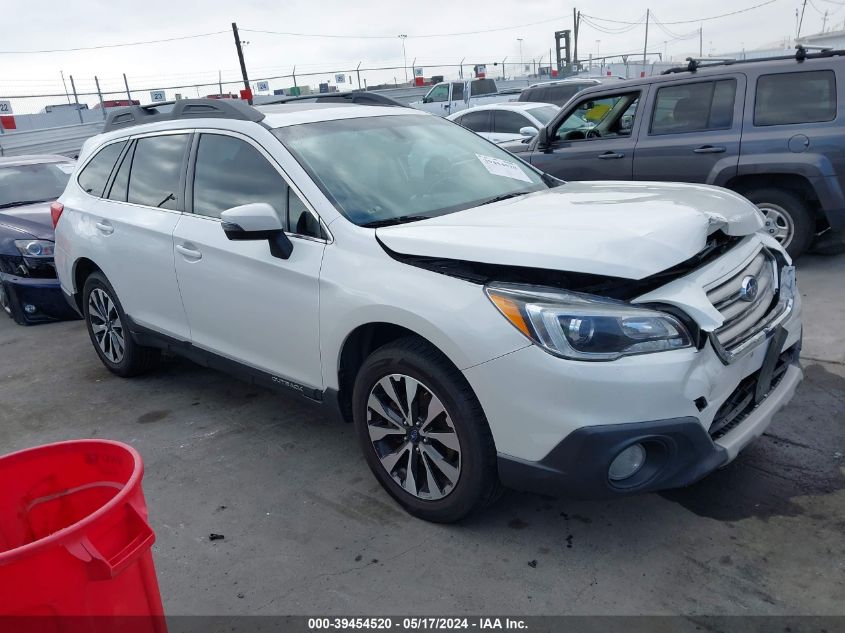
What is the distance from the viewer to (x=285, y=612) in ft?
8.46

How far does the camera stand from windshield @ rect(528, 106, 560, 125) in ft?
37.9

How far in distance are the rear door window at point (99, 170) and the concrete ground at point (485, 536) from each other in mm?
1775

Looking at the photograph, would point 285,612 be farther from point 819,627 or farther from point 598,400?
point 819,627

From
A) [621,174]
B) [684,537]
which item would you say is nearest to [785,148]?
[621,174]

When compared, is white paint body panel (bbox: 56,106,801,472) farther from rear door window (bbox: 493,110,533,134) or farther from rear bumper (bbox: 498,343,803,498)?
rear door window (bbox: 493,110,533,134)

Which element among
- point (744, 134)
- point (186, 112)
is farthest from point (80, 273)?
point (744, 134)

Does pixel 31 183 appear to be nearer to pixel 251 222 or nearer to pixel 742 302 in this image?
pixel 251 222

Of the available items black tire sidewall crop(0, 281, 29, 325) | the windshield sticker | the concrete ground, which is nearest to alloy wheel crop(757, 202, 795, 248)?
the concrete ground

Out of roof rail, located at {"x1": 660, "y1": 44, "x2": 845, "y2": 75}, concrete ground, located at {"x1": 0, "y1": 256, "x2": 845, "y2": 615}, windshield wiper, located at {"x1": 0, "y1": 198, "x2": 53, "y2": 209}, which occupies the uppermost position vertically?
roof rail, located at {"x1": 660, "y1": 44, "x2": 845, "y2": 75}

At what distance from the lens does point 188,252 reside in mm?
3820

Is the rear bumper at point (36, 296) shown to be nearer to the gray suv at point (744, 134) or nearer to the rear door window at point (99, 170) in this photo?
the rear door window at point (99, 170)

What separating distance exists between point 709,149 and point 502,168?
125 inches

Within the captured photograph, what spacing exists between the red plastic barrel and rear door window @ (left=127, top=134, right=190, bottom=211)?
7.26 ft

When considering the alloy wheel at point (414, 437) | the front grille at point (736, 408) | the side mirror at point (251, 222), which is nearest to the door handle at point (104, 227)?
the side mirror at point (251, 222)
